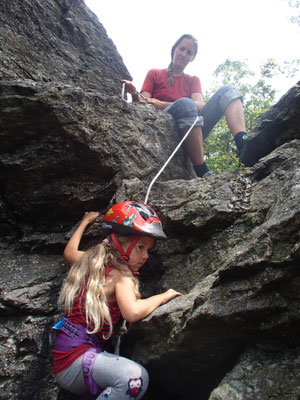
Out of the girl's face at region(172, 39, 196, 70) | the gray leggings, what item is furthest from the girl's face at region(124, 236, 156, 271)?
the girl's face at region(172, 39, 196, 70)

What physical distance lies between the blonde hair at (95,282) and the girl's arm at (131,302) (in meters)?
0.13

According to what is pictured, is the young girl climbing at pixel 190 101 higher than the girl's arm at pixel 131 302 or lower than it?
higher

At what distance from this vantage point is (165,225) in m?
4.00

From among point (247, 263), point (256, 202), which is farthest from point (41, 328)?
point (256, 202)

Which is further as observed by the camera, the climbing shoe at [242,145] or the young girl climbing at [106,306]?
the climbing shoe at [242,145]

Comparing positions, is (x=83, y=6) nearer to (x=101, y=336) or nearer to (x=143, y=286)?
(x=143, y=286)

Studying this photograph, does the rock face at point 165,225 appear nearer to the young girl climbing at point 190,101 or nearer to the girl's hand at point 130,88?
the young girl climbing at point 190,101

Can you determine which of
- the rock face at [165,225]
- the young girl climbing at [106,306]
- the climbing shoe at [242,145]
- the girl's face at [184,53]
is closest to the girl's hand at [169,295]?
the young girl climbing at [106,306]

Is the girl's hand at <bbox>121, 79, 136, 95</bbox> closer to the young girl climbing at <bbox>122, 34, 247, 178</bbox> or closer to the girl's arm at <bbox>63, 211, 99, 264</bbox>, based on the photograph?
the young girl climbing at <bbox>122, 34, 247, 178</bbox>

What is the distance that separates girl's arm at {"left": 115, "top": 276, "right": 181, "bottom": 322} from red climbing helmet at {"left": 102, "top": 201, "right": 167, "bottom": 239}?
581mm

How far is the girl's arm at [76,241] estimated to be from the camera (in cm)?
359

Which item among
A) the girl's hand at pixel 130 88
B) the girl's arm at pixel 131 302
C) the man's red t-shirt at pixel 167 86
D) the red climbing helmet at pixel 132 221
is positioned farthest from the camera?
the man's red t-shirt at pixel 167 86

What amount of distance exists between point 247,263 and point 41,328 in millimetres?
2623

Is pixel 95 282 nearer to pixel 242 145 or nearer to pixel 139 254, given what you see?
pixel 139 254
